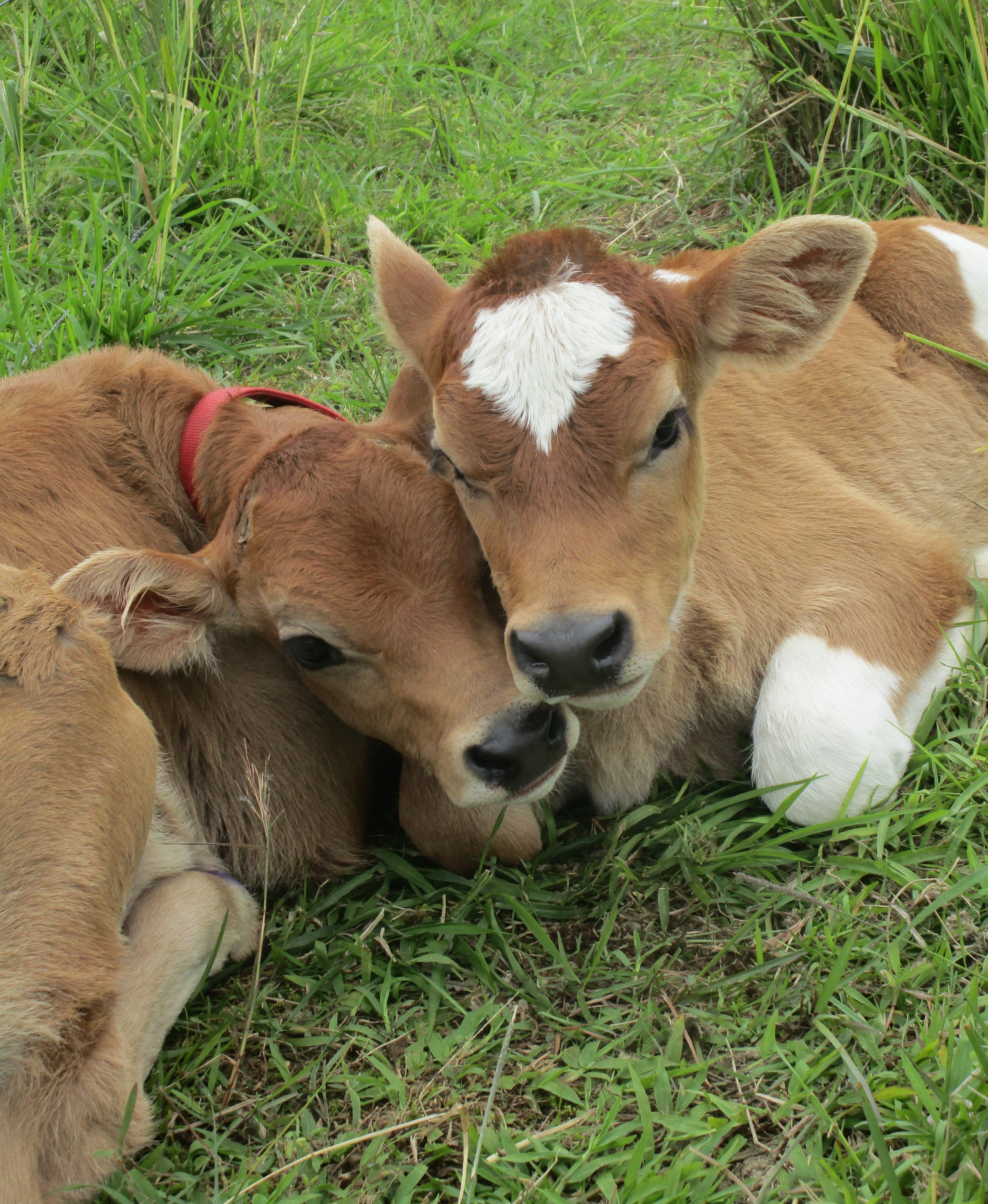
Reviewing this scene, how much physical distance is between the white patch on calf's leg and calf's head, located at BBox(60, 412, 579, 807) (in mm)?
662

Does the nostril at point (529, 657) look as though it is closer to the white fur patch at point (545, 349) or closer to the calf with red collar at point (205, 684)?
the calf with red collar at point (205, 684)

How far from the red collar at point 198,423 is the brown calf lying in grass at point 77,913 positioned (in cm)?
64

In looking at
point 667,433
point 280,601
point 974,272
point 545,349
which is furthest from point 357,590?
point 974,272

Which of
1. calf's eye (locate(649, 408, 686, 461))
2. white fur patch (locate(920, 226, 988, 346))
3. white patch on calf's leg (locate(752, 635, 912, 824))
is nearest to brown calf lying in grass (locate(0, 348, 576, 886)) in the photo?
calf's eye (locate(649, 408, 686, 461))

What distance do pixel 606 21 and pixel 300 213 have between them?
2853 millimetres

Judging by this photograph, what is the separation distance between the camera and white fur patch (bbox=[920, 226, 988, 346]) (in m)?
4.57

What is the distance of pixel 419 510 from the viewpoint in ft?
10.1

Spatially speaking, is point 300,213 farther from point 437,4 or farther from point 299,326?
point 437,4

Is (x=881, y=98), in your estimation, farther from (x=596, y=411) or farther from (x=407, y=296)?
(x=596, y=411)

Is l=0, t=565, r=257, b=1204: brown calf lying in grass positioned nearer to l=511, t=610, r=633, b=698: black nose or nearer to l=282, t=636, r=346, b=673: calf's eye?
l=282, t=636, r=346, b=673: calf's eye

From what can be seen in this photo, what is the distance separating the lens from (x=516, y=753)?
2.90m

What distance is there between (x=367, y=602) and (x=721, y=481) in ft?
4.45

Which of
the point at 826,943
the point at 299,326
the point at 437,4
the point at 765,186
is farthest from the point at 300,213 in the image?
the point at 826,943

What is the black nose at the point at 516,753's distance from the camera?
9.50 feet
